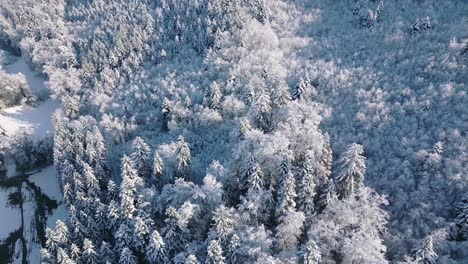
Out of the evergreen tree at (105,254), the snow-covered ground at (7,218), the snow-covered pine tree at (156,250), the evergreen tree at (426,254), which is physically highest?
the evergreen tree at (426,254)

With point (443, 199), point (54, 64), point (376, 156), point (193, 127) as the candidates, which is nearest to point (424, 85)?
point (376, 156)

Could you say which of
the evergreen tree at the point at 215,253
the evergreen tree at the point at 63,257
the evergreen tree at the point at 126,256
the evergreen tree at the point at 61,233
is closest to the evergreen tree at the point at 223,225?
the evergreen tree at the point at 215,253

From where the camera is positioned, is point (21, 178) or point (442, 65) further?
point (21, 178)

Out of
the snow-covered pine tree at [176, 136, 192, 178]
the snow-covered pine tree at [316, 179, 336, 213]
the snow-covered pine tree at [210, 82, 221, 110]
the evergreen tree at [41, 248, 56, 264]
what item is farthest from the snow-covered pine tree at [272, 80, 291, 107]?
the evergreen tree at [41, 248, 56, 264]

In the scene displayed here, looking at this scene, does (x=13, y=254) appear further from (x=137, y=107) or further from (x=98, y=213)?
(x=137, y=107)

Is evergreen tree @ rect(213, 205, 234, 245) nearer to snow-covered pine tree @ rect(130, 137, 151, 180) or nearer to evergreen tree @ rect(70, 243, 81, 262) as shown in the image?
evergreen tree @ rect(70, 243, 81, 262)

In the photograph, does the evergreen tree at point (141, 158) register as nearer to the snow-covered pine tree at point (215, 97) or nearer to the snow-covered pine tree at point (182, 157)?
the snow-covered pine tree at point (182, 157)

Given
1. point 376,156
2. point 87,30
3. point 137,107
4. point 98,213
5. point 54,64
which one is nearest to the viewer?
point 98,213
